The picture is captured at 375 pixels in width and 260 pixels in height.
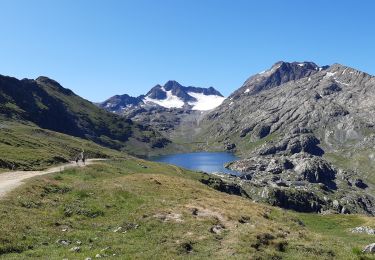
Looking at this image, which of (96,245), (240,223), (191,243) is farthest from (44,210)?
(240,223)

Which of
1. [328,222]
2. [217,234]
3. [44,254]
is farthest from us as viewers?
[328,222]

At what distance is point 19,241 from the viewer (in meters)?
27.3

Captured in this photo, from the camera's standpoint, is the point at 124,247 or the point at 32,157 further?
the point at 32,157

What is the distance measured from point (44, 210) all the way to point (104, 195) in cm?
828

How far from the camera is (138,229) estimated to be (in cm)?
3372

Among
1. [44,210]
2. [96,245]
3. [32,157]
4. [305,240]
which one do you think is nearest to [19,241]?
[96,245]

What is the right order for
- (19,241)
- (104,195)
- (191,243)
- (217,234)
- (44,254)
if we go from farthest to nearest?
(104,195) → (217,234) → (191,243) → (19,241) → (44,254)

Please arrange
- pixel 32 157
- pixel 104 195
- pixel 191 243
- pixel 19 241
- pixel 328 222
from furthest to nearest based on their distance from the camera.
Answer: pixel 32 157 < pixel 328 222 < pixel 104 195 < pixel 191 243 < pixel 19 241

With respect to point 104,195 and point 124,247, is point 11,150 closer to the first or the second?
point 104,195

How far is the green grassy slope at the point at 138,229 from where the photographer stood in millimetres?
27453

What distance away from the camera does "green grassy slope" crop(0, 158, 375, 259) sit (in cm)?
2745

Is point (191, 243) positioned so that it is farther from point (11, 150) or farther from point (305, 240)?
point (11, 150)

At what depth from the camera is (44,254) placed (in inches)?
1008

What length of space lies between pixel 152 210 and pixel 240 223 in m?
8.17
